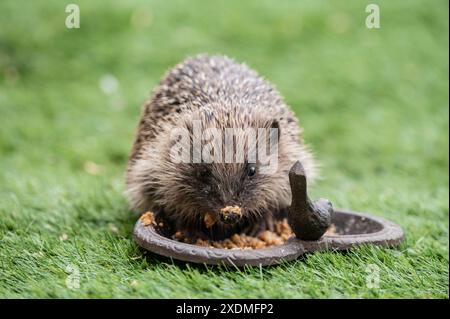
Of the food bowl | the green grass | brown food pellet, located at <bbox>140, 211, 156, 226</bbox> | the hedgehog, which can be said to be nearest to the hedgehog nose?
the hedgehog

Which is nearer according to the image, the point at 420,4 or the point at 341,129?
the point at 341,129

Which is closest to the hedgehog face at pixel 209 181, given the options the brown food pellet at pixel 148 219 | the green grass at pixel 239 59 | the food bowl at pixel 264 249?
the brown food pellet at pixel 148 219

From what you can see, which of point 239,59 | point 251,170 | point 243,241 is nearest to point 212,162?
point 251,170

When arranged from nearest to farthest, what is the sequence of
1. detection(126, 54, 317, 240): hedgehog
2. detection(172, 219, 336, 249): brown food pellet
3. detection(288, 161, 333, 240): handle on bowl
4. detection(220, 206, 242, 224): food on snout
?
1. detection(220, 206, 242, 224): food on snout
2. detection(288, 161, 333, 240): handle on bowl
3. detection(126, 54, 317, 240): hedgehog
4. detection(172, 219, 336, 249): brown food pellet

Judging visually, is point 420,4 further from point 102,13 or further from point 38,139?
point 38,139

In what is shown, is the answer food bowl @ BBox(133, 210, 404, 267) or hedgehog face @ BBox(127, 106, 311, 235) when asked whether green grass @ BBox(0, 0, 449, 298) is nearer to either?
food bowl @ BBox(133, 210, 404, 267)
